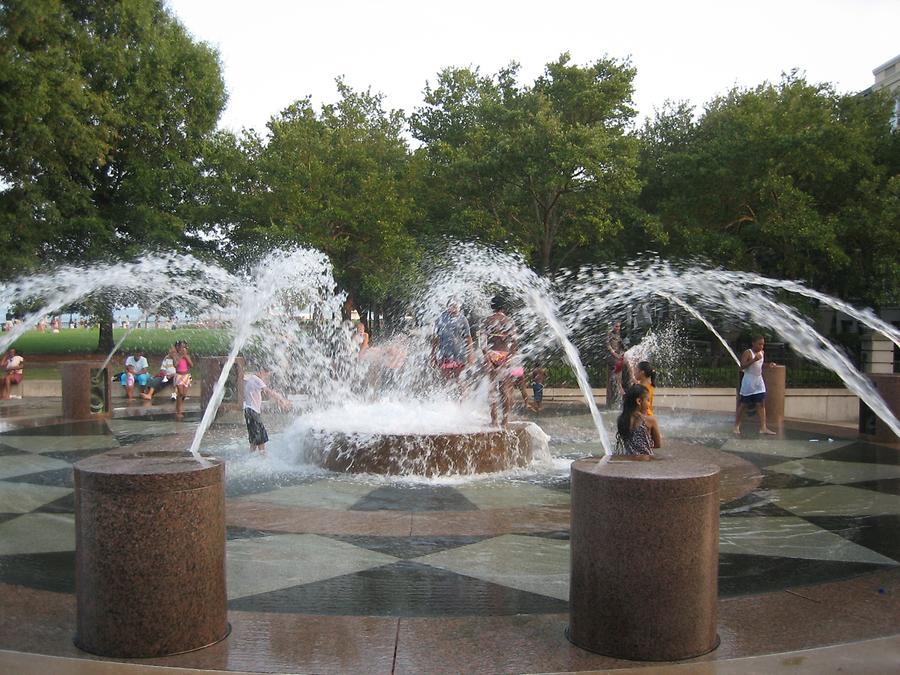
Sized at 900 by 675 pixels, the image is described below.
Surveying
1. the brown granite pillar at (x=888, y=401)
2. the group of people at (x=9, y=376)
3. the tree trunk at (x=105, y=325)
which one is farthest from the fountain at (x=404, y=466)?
the tree trunk at (x=105, y=325)

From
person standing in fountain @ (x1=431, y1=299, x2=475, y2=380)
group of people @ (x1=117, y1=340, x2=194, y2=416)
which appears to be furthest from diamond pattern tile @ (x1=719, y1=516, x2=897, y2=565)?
group of people @ (x1=117, y1=340, x2=194, y2=416)

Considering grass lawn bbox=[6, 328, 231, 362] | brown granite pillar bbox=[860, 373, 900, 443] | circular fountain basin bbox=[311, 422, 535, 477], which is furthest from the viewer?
grass lawn bbox=[6, 328, 231, 362]

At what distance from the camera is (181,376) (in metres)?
16.9

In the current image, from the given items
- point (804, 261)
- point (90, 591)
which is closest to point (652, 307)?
point (804, 261)

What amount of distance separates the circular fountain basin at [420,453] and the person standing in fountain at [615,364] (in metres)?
7.00

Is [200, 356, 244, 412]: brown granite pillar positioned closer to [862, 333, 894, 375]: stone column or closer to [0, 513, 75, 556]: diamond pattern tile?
[0, 513, 75, 556]: diamond pattern tile

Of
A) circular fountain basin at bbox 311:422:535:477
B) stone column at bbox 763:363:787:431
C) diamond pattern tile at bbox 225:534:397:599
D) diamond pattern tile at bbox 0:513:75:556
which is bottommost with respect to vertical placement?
diamond pattern tile at bbox 225:534:397:599

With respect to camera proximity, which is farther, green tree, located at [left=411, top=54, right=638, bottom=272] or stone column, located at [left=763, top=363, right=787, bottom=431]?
green tree, located at [left=411, top=54, right=638, bottom=272]

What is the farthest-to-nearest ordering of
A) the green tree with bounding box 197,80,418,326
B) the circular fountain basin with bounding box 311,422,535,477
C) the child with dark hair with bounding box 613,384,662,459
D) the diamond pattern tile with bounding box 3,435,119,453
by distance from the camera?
the green tree with bounding box 197,80,418,326
the diamond pattern tile with bounding box 3,435,119,453
the circular fountain basin with bounding box 311,422,535,477
the child with dark hair with bounding box 613,384,662,459

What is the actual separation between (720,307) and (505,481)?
72.6 ft

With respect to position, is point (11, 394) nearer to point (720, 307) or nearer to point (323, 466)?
point (323, 466)

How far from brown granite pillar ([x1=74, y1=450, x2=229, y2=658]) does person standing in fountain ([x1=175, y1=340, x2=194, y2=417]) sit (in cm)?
1227

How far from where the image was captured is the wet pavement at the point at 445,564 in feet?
14.6

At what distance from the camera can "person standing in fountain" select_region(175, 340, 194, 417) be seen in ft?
53.1
